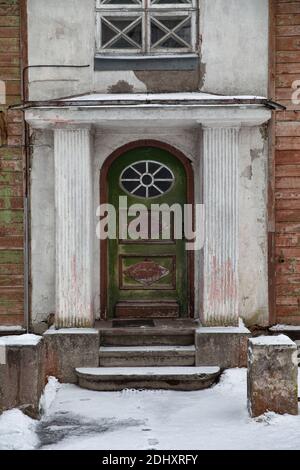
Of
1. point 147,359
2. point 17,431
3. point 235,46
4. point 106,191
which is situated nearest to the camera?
point 17,431

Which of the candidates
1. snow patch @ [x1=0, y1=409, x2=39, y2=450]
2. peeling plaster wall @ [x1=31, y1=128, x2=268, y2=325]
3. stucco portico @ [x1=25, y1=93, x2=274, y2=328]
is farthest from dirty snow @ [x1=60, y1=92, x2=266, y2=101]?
snow patch @ [x1=0, y1=409, x2=39, y2=450]

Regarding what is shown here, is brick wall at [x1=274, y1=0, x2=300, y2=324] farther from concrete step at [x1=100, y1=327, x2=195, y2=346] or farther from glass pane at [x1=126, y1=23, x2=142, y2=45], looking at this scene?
glass pane at [x1=126, y1=23, x2=142, y2=45]

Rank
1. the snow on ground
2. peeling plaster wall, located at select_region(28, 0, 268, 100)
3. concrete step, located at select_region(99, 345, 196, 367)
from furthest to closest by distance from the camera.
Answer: peeling plaster wall, located at select_region(28, 0, 268, 100) < concrete step, located at select_region(99, 345, 196, 367) < the snow on ground

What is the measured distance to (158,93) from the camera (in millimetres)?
8469

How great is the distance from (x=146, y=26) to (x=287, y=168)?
2.93 meters

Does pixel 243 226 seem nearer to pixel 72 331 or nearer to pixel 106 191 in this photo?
pixel 106 191

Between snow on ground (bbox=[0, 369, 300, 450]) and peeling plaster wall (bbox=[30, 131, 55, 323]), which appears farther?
peeling plaster wall (bbox=[30, 131, 55, 323])

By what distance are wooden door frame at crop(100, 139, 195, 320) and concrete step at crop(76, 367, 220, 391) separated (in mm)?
1504

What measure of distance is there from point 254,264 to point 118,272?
2056 millimetres

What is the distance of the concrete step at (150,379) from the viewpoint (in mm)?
7523

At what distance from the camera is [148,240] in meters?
9.04

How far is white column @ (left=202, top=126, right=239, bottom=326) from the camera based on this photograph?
829cm

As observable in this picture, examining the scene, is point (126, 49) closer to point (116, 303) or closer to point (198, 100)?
point (198, 100)

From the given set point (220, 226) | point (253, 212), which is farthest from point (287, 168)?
point (220, 226)
